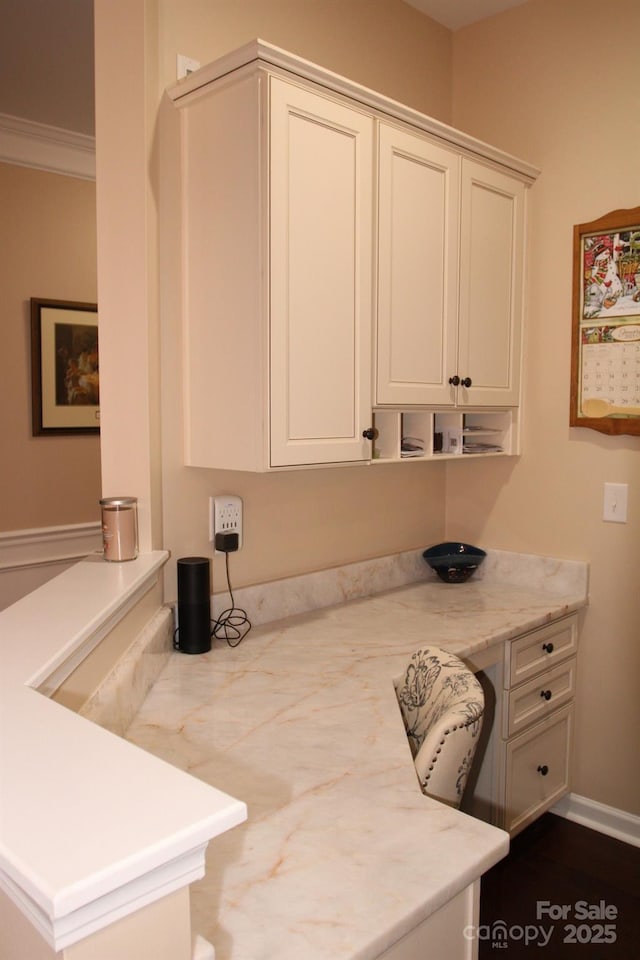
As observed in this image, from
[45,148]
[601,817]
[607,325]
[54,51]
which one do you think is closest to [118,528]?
[607,325]

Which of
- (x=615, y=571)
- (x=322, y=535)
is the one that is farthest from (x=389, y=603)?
(x=615, y=571)

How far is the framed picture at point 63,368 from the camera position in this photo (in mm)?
3664

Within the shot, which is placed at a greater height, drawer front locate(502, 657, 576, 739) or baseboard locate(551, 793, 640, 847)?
drawer front locate(502, 657, 576, 739)

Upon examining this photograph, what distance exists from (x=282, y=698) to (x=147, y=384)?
83 centimetres

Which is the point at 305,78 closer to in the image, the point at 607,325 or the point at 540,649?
the point at 607,325

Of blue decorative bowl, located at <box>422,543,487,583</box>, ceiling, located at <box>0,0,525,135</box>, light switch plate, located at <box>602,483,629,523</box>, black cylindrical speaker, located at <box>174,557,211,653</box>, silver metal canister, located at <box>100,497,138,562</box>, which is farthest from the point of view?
blue decorative bowl, located at <box>422,543,487,583</box>

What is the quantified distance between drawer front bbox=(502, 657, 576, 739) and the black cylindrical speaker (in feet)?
3.08

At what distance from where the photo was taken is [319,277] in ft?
6.12

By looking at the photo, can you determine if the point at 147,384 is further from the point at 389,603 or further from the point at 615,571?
the point at 615,571

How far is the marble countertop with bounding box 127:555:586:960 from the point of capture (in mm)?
956

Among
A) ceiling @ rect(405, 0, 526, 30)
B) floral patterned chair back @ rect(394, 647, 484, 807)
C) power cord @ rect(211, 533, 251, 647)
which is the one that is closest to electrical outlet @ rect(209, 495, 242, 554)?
power cord @ rect(211, 533, 251, 647)

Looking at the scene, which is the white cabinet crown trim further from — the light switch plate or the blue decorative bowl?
the blue decorative bowl

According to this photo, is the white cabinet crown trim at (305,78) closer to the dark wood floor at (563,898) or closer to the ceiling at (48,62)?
the ceiling at (48,62)

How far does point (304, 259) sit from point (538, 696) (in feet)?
5.09
